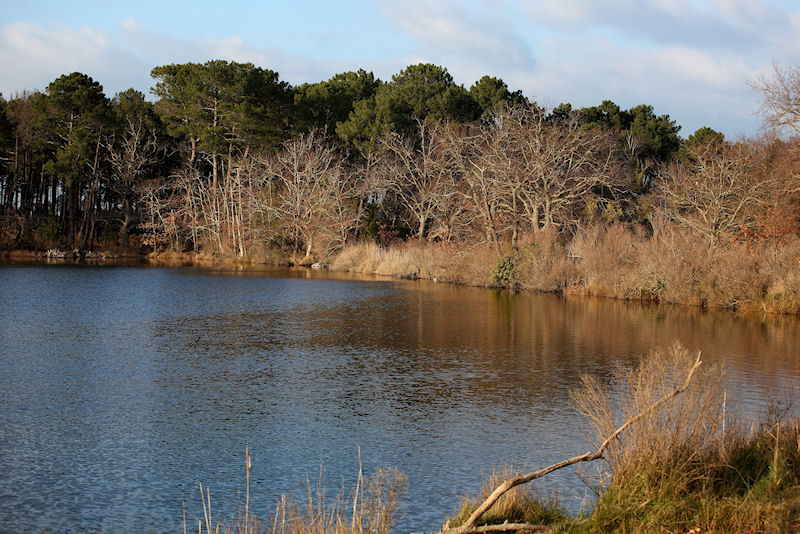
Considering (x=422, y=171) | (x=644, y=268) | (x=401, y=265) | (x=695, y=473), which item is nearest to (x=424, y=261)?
(x=401, y=265)

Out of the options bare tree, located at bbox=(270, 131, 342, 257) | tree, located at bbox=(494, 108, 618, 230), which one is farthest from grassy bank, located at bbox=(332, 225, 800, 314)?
bare tree, located at bbox=(270, 131, 342, 257)

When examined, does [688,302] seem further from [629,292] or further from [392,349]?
[392,349]

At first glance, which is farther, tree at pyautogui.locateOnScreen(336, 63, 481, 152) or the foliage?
tree at pyautogui.locateOnScreen(336, 63, 481, 152)

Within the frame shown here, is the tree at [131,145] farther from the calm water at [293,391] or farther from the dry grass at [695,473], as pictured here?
the dry grass at [695,473]

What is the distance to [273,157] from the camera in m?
63.0

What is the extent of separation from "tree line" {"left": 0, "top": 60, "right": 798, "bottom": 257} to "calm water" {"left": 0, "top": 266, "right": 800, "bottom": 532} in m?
24.5

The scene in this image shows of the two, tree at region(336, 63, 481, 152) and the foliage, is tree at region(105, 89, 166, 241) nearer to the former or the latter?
tree at region(336, 63, 481, 152)

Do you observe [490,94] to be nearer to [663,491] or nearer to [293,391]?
[293,391]

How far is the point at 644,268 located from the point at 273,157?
3789 centimetres

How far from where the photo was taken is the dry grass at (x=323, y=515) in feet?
20.9

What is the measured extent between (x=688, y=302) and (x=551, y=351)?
1418 cm

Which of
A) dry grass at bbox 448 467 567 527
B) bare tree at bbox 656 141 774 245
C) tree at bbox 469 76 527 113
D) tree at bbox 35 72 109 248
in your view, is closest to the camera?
dry grass at bbox 448 467 567 527

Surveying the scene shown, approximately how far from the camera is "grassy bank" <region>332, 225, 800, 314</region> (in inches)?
1135

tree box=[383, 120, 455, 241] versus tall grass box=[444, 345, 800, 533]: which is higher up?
tree box=[383, 120, 455, 241]
